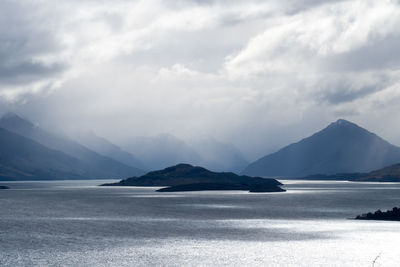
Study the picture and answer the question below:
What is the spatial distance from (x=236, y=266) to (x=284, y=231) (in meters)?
51.6

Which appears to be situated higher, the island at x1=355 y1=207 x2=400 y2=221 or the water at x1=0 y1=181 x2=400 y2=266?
the island at x1=355 y1=207 x2=400 y2=221

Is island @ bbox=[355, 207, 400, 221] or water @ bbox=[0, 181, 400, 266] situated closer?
water @ bbox=[0, 181, 400, 266]

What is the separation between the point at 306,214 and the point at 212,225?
172 feet

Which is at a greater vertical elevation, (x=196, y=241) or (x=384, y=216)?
(x=384, y=216)

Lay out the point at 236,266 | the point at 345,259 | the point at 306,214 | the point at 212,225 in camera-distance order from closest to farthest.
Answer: the point at 236,266 → the point at 345,259 → the point at 212,225 → the point at 306,214

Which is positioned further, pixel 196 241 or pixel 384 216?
pixel 384 216

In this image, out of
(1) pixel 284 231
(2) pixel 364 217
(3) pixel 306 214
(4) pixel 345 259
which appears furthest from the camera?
(3) pixel 306 214

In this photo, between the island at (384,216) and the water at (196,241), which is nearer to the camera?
the water at (196,241)

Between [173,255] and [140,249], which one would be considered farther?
[140,249]

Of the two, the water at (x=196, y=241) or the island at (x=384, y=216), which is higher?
the island at (x=384, y=216)

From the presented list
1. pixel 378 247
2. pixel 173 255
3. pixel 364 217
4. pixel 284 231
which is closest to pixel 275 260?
pixel 173 255

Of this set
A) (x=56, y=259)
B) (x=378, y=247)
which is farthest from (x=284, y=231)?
(x=56, y=259)

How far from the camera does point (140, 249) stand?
99812mm

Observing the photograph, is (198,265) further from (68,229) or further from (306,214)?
(306,214)
